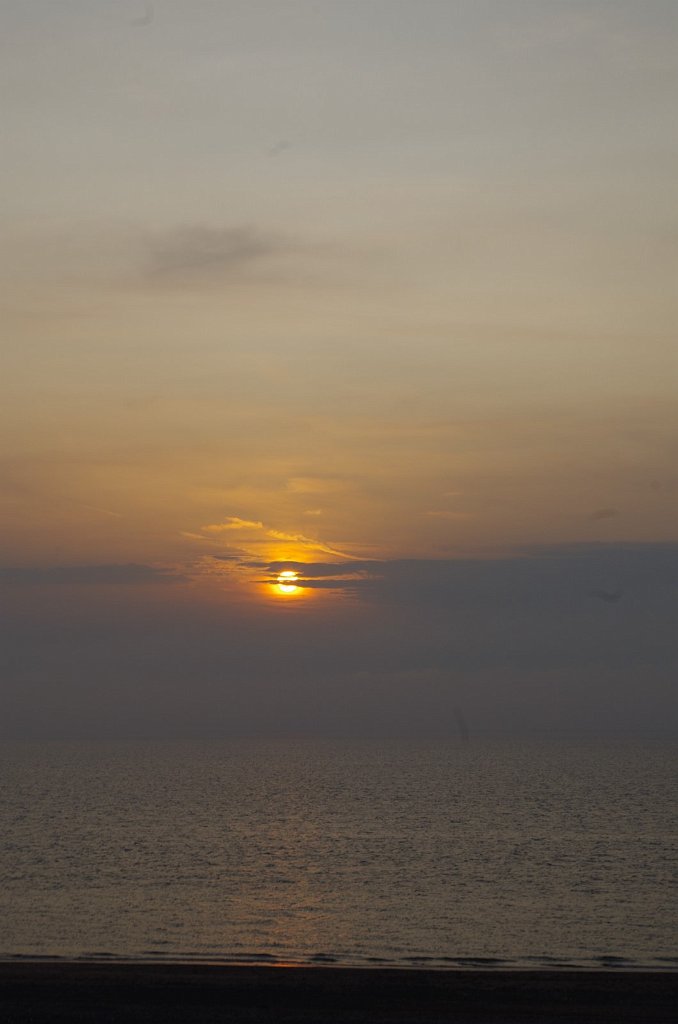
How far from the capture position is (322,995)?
3447cm

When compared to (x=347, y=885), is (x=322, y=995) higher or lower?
lower

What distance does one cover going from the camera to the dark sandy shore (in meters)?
32.1

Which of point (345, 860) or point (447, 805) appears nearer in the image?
point (345, 860)

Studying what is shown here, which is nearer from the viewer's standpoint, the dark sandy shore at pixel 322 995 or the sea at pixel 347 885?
the dark sandy shore at pixel 322 995

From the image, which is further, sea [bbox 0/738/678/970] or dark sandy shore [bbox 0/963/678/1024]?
sea [bbox 0/738/678/970]

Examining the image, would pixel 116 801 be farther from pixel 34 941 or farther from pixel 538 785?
pixel 34 941

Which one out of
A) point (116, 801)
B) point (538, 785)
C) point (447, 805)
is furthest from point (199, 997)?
point (538, 785)

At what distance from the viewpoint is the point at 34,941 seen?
144 ft

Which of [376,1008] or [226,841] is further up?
[226,841]

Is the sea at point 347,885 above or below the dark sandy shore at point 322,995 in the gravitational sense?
above

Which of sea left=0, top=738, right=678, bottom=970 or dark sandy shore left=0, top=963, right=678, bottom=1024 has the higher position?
sea left=0, top=738, right=678, bottom=970

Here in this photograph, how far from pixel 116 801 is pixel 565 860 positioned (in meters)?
79.3

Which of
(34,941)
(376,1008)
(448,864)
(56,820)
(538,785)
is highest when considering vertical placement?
(538,785)

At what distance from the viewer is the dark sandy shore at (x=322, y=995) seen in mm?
32094
